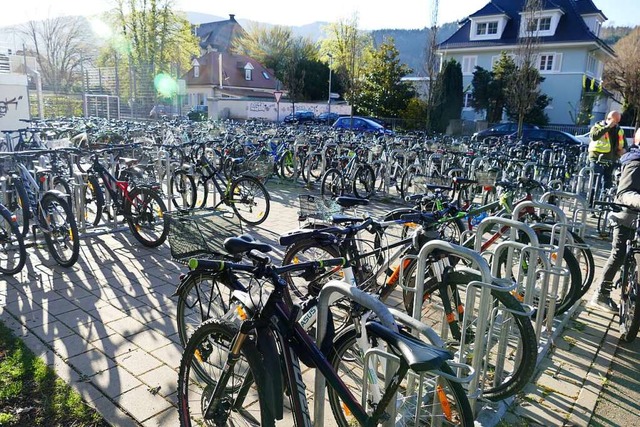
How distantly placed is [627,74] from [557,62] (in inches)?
171

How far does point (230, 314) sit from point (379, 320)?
92 centimetres

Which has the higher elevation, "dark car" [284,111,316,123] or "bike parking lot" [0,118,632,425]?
"dark car" [284,111,316,123]

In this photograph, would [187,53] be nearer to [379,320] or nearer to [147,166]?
A: [147,166]

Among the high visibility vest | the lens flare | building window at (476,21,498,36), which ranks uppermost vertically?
building window at (476,21,498,36)

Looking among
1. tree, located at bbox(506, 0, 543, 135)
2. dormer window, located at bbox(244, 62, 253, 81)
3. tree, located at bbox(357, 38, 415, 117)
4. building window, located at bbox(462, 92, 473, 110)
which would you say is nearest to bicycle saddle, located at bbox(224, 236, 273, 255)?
tree, located at bbox(506, 0, 543, 135)

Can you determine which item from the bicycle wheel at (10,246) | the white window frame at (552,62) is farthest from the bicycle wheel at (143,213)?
the white window frame at (552,62)

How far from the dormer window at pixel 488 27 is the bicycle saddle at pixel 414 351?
37176 mm

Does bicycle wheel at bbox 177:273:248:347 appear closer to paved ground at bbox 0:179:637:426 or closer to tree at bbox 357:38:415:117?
paved ground at bbox 0:179:637:426

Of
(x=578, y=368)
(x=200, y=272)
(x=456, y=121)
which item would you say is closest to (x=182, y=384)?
(x=200, y=272)

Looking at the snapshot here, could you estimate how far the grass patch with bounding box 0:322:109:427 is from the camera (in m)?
2.74

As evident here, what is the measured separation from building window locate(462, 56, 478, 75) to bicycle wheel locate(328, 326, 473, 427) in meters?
36.6

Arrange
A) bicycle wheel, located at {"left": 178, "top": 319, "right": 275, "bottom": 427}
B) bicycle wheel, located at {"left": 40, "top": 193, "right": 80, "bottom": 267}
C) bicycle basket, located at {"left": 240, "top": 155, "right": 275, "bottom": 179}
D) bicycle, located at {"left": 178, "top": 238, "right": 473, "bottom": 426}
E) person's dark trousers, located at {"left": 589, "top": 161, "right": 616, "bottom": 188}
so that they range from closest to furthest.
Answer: bicycle, located at {"left": 178, "top": 238, "right": 473, "bottom": 426} < bicycle wheel, located at {"left": 178, "top": 319, "right": 275, "bottom": 427} < bicycle wheel, located at {"left": 40, "top": 193, "right": 80, "bottom": 267} < bicycle basket, located at {"left": 240, "top": 155, "right": 275, "bottom": 179} < person's dark trousers, located at {"left": 589, "top": 161, "right": 616, "bottom": 188}

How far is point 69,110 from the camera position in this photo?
25.2 meters

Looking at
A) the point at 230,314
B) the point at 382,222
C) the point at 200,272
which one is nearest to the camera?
the point at 230,314
